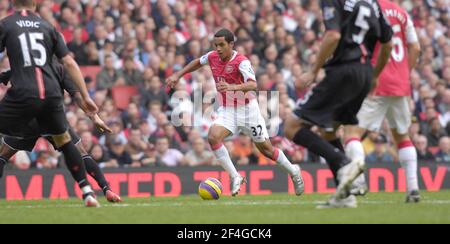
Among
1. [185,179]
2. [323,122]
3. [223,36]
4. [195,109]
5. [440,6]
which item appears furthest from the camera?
[440,6]

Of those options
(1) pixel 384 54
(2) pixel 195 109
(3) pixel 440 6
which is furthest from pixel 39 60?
(3) pixel 440 6

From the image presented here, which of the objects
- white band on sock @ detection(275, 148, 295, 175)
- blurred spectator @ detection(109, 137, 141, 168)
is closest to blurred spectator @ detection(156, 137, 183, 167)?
blurred spectator @ detection(109, 137, 141, 168)

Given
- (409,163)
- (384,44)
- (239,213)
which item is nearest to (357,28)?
(384,44)

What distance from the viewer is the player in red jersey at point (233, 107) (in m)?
13.7

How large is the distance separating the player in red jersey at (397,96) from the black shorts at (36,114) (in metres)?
3.32

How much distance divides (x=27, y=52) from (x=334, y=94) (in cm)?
329

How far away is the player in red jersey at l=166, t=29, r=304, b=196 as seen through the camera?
1368 cm

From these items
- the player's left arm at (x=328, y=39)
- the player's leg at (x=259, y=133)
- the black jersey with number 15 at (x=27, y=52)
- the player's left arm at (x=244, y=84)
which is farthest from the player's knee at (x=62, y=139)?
the player's leg at (x=259, y=133)

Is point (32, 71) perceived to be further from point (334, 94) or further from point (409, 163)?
point (409, 163)

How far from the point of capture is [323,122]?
398 inches

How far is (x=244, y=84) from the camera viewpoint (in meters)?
13.5

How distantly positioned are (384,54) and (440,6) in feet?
47.0
